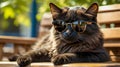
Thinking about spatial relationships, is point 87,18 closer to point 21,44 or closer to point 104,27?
point 104,27

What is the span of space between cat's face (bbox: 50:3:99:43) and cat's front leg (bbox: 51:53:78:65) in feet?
0.46

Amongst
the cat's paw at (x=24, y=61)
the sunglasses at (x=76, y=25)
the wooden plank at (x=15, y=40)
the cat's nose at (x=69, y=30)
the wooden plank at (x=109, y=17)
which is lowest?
the cat's paw at (x=24, y=61)

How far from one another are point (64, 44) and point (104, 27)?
3.69 ft

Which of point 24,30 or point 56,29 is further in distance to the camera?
point 24,30

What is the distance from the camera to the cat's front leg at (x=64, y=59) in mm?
3273

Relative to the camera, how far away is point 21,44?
5.60 metres

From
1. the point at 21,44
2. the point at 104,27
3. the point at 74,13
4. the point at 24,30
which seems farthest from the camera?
the point at 24,30

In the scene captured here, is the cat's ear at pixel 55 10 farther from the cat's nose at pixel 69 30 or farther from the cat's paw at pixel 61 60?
the cat's paw at pixel 61 60

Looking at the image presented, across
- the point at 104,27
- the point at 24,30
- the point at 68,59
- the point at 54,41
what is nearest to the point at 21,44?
the point at 104,27

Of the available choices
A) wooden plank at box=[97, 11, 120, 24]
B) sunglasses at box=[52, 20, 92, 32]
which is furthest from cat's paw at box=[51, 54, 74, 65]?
wooden plank at box=[97, 11, 120, 24]

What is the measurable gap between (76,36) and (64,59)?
273 mm

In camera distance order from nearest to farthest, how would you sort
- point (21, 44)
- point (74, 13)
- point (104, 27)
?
point (74, 13)
point (104, 27)
point (21, 44)

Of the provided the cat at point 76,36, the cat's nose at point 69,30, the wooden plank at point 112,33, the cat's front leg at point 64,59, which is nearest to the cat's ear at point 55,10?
the cat at point 76,36

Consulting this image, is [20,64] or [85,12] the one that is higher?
[85,12]
